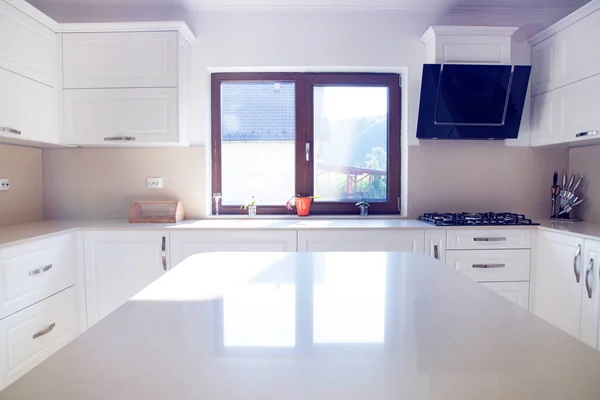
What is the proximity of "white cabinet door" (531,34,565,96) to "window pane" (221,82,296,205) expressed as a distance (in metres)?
1.93

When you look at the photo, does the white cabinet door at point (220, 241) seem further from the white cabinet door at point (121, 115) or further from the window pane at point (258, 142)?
the white cabinet door at point (121, 115)

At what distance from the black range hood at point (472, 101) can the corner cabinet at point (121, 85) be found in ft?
6.07

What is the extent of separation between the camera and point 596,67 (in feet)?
6.98

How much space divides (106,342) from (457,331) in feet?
1.93

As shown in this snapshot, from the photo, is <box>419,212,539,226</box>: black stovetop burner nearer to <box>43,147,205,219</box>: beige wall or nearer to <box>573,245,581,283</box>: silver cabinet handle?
<box>573,245,581,283</box>: silver cabinet handle

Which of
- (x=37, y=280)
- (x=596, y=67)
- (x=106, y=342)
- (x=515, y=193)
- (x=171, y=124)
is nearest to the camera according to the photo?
(x=106, y=342)

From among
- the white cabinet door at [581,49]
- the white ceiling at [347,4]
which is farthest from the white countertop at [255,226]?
the white ceiling at [347,4]

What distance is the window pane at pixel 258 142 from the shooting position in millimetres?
2873

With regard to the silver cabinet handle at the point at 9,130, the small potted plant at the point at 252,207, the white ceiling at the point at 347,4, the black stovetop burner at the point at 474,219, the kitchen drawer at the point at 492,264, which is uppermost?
the white ceiling at the point at 347,4

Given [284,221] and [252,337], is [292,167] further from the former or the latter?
[252,337]

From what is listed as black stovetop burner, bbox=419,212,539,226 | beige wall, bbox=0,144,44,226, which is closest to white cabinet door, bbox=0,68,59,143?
beige wall, bbox=0,144,44,226

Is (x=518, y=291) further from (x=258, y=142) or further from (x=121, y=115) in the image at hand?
(x=121, y=115)

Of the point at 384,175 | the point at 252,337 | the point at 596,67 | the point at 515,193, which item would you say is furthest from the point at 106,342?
the point at 515,193

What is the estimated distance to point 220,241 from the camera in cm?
234
